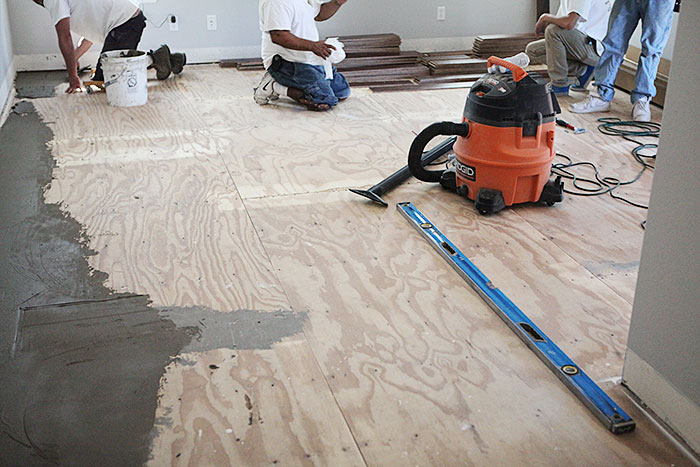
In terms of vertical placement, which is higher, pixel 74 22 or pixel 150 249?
pixel 74 22

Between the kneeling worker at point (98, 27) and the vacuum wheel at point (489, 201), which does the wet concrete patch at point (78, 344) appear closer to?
the vacuum wheel at point (489, 201)

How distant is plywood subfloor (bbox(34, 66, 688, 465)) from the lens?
1.92 metres

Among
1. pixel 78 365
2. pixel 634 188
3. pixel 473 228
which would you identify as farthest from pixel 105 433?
pixel 634 188

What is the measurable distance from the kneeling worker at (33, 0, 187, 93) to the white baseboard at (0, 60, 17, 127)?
418 millimetres

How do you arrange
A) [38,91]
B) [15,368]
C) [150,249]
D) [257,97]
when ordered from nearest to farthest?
1. [15,368]
2. [150,249]
3. [257,97]
4. [38,91]

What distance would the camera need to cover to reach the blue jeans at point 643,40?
454 centimetres

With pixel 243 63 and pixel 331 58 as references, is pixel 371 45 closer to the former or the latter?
pixel 243 63

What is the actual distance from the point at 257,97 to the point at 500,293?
3.07 metres

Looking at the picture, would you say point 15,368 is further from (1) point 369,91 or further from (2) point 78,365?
(1) point 369,91

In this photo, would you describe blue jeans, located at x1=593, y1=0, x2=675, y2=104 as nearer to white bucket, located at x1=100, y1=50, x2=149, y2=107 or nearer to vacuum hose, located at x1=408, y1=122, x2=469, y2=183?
vacuum hose, located at x1=408, y1=122, x2=469, y2=183

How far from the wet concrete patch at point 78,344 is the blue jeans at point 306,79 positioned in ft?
7.20

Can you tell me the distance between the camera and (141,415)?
6.55ft

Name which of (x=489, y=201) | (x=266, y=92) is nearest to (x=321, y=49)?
(x=266, y=92)


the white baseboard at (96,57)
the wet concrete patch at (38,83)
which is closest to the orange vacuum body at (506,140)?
the wet concrete patch at (38,83)
